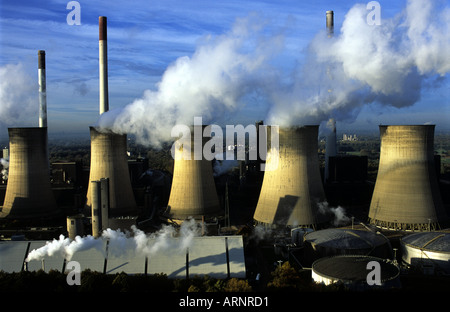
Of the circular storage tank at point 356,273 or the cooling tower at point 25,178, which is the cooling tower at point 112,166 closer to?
the cooling tower at point 25,178

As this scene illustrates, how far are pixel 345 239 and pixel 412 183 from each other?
560 cm

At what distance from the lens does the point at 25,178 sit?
24.2 m

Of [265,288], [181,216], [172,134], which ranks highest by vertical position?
[172,134]

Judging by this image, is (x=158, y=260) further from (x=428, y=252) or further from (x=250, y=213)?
(x=250, y=213)

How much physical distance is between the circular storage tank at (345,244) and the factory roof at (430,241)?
0.91 metres

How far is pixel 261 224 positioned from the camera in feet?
68.9

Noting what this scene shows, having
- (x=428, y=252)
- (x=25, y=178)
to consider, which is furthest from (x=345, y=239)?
(x=25, y=178)

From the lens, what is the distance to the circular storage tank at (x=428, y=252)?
15898mm

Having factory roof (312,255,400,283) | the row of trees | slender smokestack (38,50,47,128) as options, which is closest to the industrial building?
factory roof (312,255,400,283)

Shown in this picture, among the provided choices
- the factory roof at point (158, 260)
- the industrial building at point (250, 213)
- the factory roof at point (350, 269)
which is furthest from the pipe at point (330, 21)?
the factory roof at point (350, 269)

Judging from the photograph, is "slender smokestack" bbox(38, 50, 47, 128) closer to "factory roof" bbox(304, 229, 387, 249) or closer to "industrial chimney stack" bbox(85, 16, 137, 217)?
"industrial chimney stack" bbox(85, 16, 137, 217)
